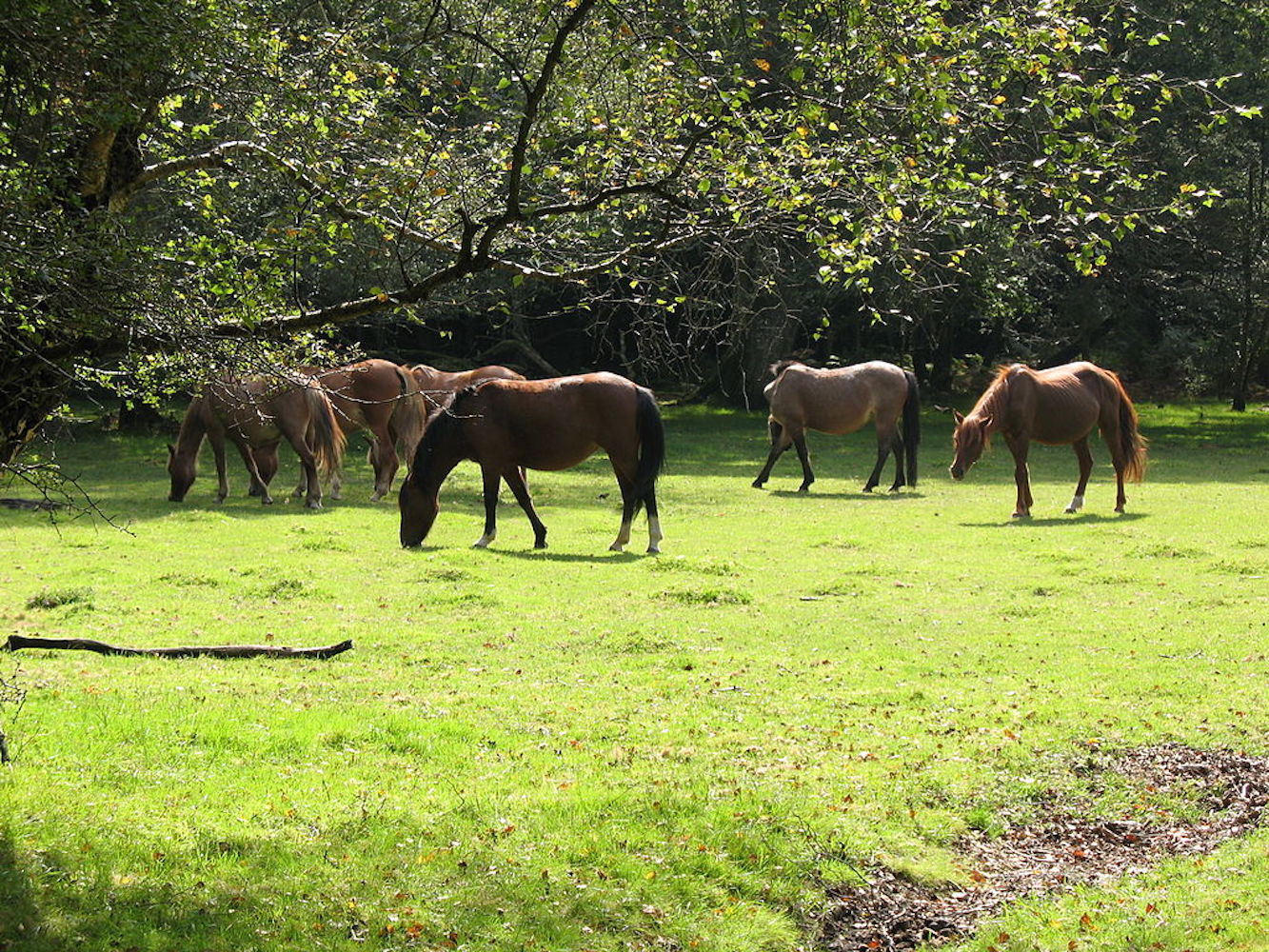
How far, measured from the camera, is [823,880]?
Result: 7.22 metres

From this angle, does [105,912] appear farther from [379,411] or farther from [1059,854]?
[379,411]

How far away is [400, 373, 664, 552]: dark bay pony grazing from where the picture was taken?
18172 millimetres

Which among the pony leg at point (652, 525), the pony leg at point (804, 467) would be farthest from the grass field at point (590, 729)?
the pony leg at point (804, 467)

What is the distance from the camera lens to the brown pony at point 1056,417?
22078mm

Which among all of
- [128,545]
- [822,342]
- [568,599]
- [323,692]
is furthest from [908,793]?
[822,342]

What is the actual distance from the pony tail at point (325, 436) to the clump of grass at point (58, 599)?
27.7 ft

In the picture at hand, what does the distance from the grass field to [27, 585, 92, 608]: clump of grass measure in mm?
30

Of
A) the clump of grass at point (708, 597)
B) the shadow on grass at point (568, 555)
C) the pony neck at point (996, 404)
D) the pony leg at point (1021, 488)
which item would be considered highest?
the pony neck at point (996, 404)

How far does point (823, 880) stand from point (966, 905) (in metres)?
0.72

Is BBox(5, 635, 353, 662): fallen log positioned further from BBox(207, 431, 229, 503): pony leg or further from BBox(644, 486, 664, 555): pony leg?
BBox(207, 431, 229, 503): pony leg

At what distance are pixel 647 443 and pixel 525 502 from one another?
207 cm

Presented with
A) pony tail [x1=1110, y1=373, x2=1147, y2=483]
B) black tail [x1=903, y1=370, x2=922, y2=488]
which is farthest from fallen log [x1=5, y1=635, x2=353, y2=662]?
black tail [x1=903, y1=370, x2=922, y2=488]

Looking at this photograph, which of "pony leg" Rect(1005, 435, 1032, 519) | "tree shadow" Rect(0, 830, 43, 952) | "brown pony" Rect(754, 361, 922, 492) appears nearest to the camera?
"tree shadow" Rect(0, 830, 43, 952)

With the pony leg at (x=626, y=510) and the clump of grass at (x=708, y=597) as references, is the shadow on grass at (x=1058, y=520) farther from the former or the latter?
the clump of grass at (x=708, y=597)
